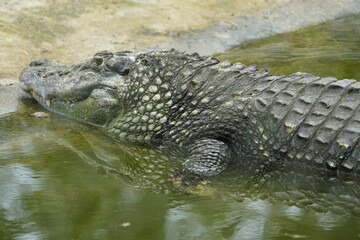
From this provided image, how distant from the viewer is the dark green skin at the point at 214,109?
482cm

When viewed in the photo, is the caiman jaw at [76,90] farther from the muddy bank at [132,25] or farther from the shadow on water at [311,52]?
the shadow on water at [311,52]

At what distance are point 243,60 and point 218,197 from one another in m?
4.20

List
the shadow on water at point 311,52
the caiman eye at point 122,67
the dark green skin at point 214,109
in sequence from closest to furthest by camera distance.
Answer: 1. the dark green skin at point 214,109
2. the caiman eye at point 122,67
3. the shadow on water at point 311,52

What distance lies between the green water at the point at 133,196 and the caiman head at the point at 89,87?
190 mm

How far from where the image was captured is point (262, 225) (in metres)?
3.82

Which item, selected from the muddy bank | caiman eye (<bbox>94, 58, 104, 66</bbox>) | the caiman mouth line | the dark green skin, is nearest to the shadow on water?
the muddy bank

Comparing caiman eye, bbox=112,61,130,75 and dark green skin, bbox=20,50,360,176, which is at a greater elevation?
caiman eye, bbox=112,61,130,75

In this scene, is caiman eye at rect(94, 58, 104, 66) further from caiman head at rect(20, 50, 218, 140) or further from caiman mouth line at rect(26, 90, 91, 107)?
caiman mouth line at rect(26, 90, 91, 107)

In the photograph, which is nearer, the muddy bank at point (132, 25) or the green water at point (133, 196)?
the green water at point (133, 196)

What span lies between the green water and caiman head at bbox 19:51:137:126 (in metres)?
0.19

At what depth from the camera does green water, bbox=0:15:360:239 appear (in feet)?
12.3

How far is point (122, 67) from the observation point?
5926 millimetres

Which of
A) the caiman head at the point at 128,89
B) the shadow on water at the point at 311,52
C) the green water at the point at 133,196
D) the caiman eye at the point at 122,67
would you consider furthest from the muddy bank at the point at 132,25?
the green water at the point at 133,196

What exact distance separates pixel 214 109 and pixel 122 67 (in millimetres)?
1202
